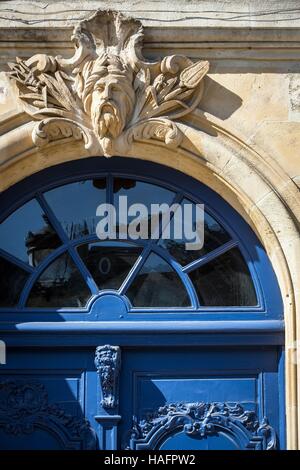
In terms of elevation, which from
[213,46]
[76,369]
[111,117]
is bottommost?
[76,369]

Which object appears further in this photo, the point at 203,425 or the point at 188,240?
the point at 188,240

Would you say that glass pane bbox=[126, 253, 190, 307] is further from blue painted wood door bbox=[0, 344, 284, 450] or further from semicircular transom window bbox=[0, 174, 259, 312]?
blue painted wood door bbox=[0, 344, 284, 450]

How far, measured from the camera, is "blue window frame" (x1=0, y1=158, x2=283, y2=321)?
5.11 m

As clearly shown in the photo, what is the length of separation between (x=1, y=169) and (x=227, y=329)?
1386 millimetres

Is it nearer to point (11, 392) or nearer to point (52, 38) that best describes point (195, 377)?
point (11, 392)

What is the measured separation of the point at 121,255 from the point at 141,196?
12.9 inches

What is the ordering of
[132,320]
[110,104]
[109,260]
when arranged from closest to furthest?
1. [110,104]
2. [132,320]
3. [109,260]

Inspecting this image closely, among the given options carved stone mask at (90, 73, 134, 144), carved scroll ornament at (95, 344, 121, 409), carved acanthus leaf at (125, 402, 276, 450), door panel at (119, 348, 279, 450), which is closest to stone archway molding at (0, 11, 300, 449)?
carved stone mask at (90, 73, 134, 144)

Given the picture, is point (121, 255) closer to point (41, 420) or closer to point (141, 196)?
point (141, 196)

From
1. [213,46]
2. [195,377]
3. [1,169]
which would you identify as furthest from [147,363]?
[213,46]

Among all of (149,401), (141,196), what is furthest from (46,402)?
(141,196)

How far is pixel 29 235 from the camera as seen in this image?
17.1ft

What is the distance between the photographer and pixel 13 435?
196 inches

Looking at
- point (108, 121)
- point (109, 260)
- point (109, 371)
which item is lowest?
point (109, 371)
